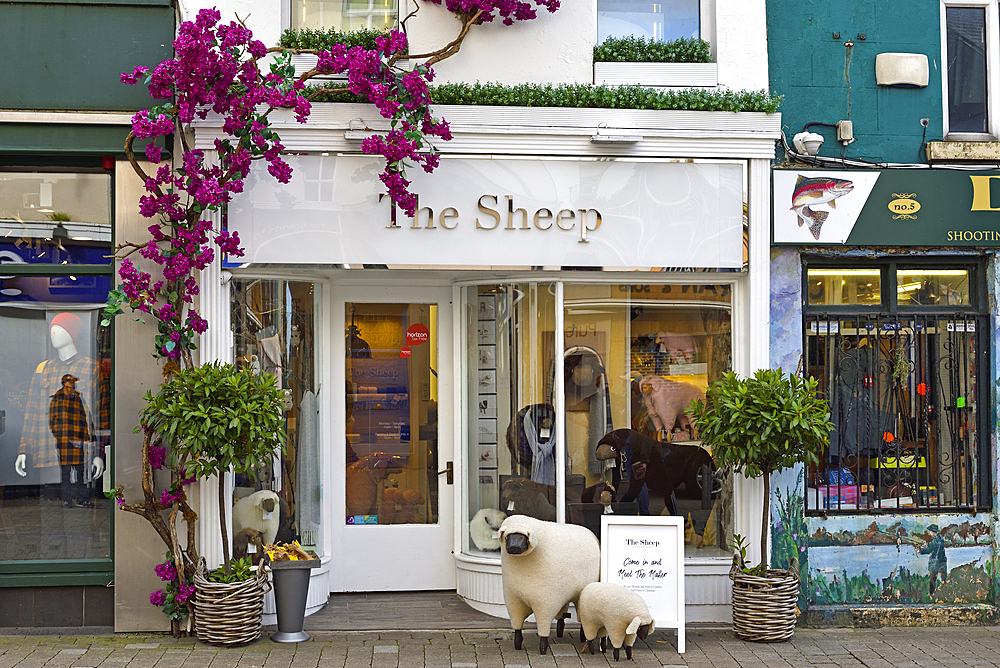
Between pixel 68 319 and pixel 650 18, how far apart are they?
5.02 meters

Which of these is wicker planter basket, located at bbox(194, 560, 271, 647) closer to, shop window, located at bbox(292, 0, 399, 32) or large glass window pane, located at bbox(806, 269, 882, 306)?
shop window, located at bbox(292, 0, 399, 32)

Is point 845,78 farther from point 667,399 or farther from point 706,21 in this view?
point 667,399

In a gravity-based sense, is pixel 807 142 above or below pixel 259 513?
above

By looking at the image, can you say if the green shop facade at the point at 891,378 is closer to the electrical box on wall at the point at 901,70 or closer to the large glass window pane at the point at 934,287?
the large glass window pane at the point at 934,287

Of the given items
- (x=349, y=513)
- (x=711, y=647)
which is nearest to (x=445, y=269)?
(x=349, y=513)

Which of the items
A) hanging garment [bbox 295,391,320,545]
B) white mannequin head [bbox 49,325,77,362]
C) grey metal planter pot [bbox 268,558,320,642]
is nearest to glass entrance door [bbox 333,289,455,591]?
hanging garment [bbox 295,391,320,545]

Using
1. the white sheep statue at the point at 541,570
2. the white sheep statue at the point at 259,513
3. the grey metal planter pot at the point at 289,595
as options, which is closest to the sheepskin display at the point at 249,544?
the white sheep statue at the point at 259,513

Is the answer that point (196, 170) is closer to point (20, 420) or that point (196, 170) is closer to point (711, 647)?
point (20, 420)

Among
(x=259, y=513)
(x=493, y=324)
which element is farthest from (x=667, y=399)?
(x=259, y=513)

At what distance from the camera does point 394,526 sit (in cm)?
746

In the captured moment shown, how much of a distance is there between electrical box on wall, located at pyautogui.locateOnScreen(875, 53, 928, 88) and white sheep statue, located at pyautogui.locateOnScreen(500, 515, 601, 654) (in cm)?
429

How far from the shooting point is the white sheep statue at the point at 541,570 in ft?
19.3

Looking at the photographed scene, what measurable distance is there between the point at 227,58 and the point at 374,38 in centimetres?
113

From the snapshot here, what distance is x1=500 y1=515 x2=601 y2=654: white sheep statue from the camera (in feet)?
19.3
